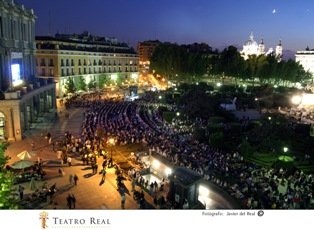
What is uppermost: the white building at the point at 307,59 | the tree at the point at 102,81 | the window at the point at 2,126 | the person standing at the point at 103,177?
the white building at the point at 307,59

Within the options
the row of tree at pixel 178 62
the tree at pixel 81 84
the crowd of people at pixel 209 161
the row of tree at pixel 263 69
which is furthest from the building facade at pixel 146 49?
the crowd of people at pixel 209 161

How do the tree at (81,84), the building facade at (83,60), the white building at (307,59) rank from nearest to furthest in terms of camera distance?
the building facade at (83,60)
the tree at (81,84)
the white building at (307,59)

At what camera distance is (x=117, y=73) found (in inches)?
3772

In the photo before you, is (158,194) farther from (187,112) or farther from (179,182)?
(187,112)

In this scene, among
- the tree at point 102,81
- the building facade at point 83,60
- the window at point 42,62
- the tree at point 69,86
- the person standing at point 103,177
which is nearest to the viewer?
the person standing at point 103,177

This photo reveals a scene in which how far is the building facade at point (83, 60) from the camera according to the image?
228 feet

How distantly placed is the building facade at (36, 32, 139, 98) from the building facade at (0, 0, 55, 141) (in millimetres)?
17032

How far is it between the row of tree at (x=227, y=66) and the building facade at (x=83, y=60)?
8.86 metres

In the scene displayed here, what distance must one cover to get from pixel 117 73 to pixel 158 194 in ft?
255

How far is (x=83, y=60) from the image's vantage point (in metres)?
80.4

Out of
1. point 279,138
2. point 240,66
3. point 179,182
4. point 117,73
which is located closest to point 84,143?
point 179,182

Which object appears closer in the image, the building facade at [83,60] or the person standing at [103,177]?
the person standing at [103,177]

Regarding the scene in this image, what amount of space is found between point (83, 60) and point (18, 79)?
40.1 m

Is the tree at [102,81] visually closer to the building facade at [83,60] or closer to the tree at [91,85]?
the building facade at [83,60]
